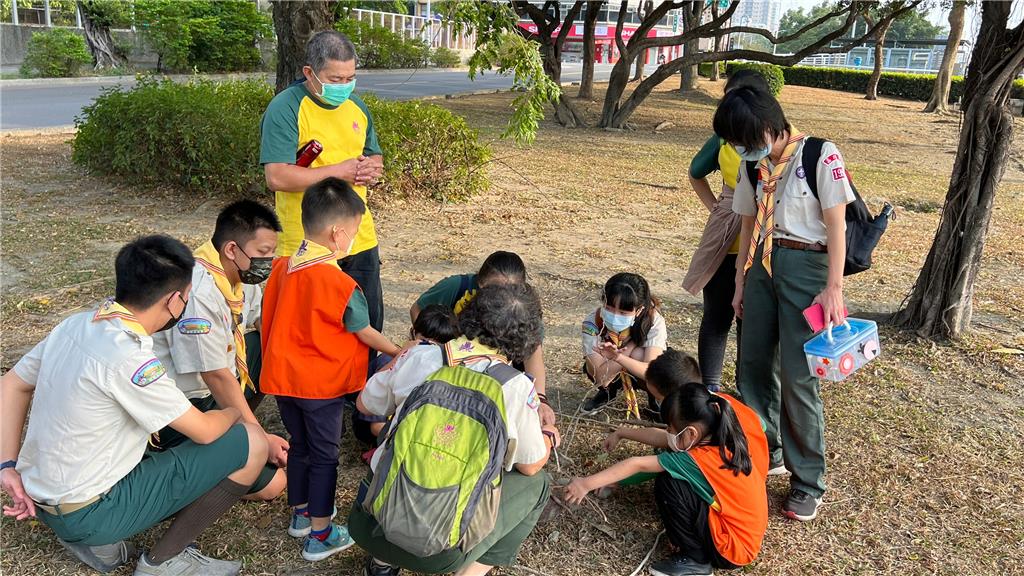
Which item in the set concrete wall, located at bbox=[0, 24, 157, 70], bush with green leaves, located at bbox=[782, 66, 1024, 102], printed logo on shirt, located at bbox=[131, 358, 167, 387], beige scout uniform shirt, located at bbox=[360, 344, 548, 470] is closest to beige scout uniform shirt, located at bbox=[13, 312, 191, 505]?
printed logo on shirt, located at bbox=[131, 358, 167, 387]

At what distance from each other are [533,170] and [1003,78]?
6221 millimetres

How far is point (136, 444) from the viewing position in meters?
2.28

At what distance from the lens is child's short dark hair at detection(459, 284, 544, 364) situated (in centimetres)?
225

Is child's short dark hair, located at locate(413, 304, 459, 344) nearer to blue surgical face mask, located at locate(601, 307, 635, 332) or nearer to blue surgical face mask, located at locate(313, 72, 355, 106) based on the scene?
blue surgical face mask, located at locate(601, 307, 635, 332)

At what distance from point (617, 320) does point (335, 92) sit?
1.53m

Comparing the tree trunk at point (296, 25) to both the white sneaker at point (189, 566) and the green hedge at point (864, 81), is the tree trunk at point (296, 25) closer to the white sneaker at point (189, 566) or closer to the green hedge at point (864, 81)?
the white sneaker at point (189, 566)

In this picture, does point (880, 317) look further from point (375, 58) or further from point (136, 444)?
point (375, 58)

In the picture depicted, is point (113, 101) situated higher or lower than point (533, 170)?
higher

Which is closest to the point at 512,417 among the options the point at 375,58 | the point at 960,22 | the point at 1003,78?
the point at 1003,78

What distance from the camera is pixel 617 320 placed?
3299 mm

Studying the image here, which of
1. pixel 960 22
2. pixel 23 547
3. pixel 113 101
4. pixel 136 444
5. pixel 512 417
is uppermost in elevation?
pixel 960 22

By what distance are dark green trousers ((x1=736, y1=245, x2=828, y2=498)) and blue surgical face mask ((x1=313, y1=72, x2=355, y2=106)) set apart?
5.92 ft

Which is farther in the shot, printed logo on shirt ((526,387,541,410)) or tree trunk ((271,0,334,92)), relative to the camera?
tree trunk ((271,0,334,92))

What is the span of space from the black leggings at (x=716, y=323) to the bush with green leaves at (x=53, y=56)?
62.8 feet
